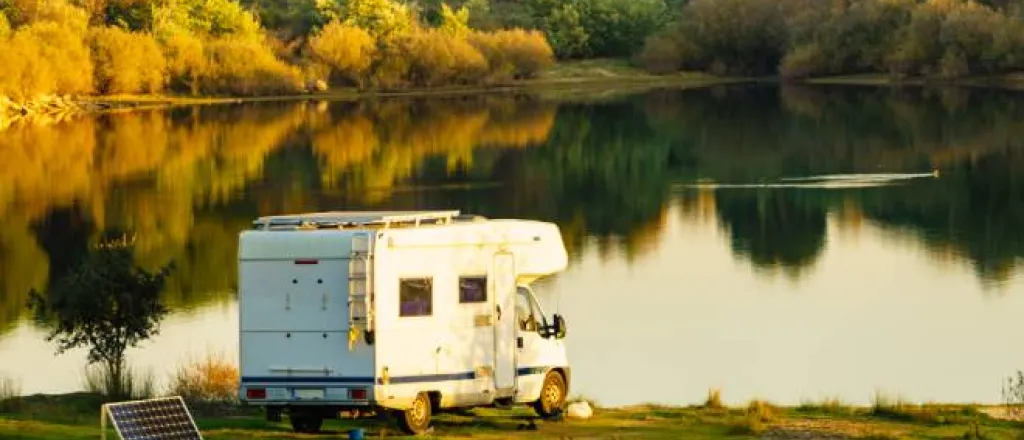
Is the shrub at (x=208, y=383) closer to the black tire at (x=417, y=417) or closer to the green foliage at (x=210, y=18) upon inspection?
the black tire at (x=417, y=417)

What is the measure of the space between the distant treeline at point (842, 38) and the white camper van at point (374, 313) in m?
91.8

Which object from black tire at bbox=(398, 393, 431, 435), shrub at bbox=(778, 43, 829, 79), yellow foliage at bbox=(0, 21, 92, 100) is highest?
shrub at bbox=(778, 43, 829, 79)

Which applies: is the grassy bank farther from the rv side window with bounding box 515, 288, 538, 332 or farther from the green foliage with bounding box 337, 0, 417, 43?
the green foliage with bounding box 337, 0, 417, 43

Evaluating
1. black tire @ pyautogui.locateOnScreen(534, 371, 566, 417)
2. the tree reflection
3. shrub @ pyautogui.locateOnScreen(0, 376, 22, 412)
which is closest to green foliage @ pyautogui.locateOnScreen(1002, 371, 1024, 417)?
black tire @ pyautogui.locateOnScreen(534, 371, 566, 417)

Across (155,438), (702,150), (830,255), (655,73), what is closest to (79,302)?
(155,438)

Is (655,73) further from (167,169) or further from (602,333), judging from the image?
(602,333)

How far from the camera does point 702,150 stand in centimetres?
7162

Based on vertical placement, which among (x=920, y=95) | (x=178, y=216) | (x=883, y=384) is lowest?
(x=883, y=384)

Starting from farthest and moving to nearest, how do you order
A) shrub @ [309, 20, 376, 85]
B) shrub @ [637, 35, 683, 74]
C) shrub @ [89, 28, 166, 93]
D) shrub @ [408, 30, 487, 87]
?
1. shrub @ [637, 35, 683, 74]
2. shrub @ [408, 30, 487, 87]
3. shrub @ [309, 20, 376, 85]
4. shrub @ [89, 28, 166, 93]

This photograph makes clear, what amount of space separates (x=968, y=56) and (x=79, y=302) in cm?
9674

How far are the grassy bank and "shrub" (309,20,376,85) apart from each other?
100 meters

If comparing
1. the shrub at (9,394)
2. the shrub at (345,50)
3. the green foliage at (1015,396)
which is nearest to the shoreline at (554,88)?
the shrub at (345,50)

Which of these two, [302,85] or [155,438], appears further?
[302,85]

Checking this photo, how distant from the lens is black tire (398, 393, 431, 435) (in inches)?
730
